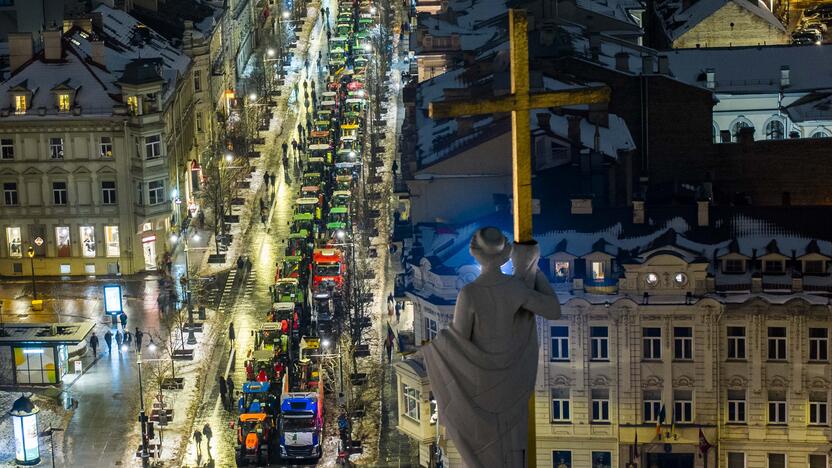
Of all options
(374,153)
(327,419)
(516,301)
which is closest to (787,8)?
(374,153)

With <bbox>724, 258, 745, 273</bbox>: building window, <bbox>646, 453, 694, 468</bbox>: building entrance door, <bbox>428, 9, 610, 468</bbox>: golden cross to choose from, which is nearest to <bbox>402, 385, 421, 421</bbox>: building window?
<bbox>646, 453, 694, 468</bbox>: building entrance door

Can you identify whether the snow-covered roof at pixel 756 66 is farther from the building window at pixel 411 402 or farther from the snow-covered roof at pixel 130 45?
the building window at pixel 411 402

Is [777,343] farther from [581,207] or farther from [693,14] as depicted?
[693,14]

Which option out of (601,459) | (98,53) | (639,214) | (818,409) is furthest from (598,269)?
(98,53)

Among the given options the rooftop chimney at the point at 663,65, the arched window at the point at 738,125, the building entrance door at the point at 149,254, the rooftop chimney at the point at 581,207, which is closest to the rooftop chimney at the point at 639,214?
the rooftop chimney at the point at 581,207

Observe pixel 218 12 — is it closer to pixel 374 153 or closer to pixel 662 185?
pixel 374 153
